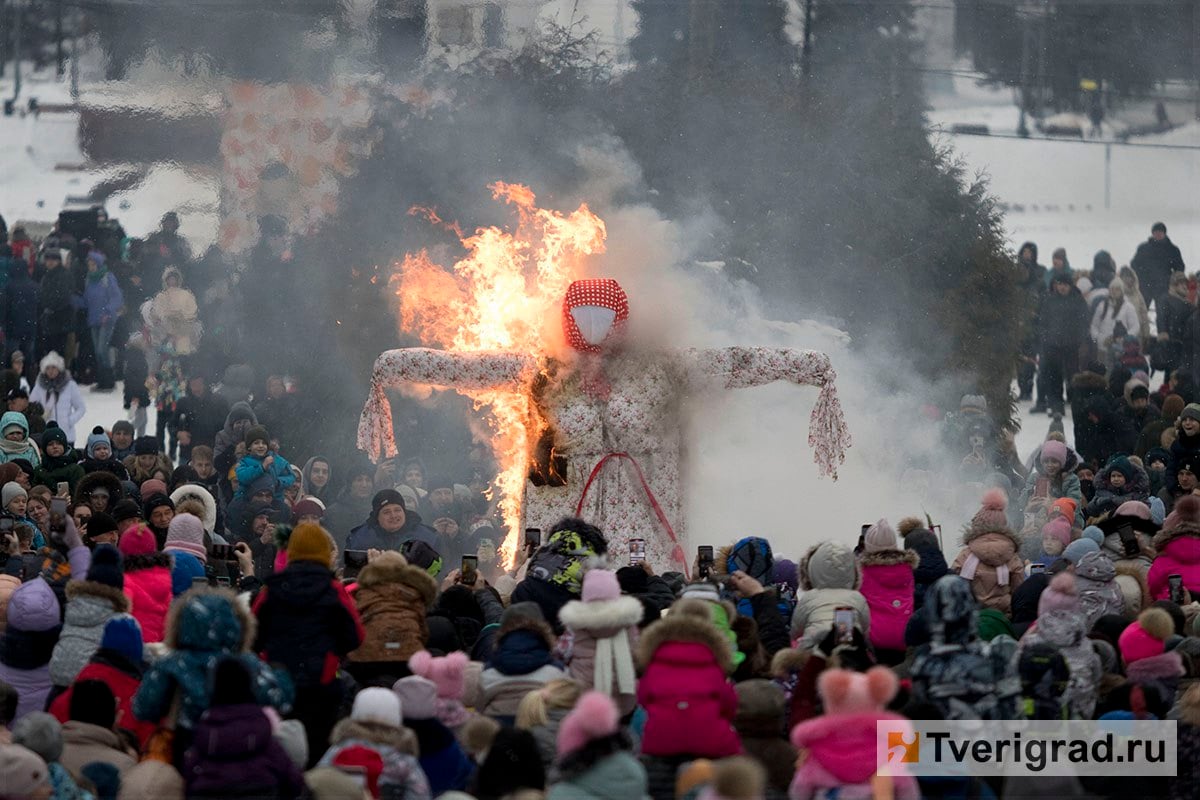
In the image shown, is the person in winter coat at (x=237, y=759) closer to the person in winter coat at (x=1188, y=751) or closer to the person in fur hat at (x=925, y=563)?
the person in winter coat at (x=1188, y=751)

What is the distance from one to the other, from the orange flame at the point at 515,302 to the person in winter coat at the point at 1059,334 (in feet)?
22.3

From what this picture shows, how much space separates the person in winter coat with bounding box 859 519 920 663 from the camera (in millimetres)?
9578

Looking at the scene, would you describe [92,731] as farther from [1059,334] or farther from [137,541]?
[1059,334]

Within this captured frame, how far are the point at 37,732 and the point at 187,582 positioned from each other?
276 centimetres

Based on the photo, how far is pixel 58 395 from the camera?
1712cm

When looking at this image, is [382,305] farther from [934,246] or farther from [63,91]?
[934,246]

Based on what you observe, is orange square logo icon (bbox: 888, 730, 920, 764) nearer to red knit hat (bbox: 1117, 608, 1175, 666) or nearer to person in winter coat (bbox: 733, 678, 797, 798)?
person in winter coat (bbox: 733, 678, 797, 798)

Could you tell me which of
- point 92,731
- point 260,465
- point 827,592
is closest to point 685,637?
point 827,592

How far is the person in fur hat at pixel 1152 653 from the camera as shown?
28.5 feet

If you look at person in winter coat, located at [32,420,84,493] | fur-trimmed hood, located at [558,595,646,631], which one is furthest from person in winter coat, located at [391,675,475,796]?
person in winter coat, located at [32,420,84,493]

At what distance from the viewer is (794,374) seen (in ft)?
39.0

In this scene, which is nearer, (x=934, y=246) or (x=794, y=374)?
(x=794, y=374)

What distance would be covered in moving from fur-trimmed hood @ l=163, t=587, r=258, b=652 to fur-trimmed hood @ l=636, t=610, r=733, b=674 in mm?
1462

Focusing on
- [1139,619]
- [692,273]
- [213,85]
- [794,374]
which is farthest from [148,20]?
[1139,619]
